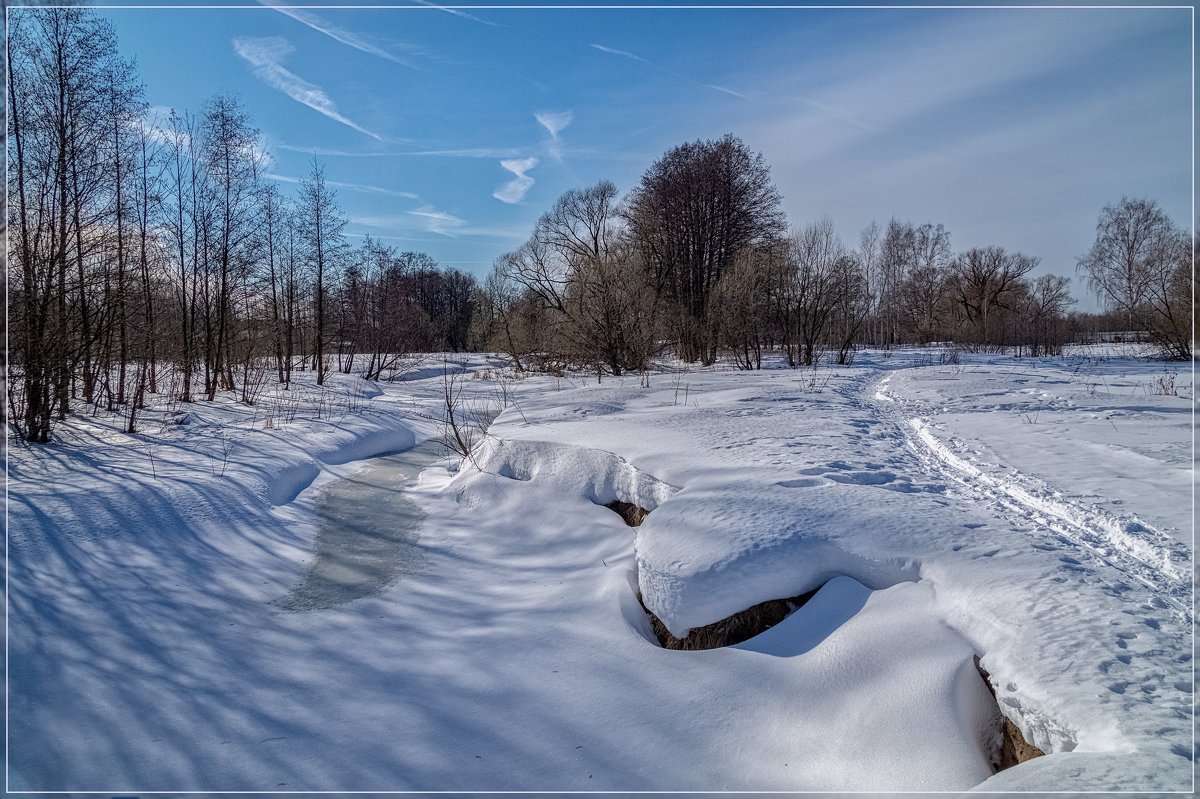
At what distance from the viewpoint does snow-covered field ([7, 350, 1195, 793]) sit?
2.53 meters

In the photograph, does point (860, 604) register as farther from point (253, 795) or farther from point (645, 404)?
point (645, 404)

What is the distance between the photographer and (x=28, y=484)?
→ 6.08 m

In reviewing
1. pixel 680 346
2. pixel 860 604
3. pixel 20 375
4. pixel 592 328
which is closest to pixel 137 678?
pixel 860 604

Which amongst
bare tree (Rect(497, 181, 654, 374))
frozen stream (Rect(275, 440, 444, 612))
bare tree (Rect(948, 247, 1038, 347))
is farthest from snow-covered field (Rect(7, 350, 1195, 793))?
bare tree (Rect(948, 247, 1038, 347))

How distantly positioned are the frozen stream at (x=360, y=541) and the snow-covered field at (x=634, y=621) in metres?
0.04

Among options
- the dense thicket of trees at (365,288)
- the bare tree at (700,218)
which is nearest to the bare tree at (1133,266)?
the dense thicket of trees at (365,288)

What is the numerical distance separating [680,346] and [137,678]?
21.0 meters

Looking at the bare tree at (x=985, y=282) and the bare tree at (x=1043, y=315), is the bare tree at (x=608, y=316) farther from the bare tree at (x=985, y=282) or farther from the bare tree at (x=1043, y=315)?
the bare tree at (x=985, y=282)

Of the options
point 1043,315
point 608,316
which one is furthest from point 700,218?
point 1043,315

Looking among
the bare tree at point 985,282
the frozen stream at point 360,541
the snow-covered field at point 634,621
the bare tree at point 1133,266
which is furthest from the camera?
the bare tree at point 985,282

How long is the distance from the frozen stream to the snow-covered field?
0.04 m

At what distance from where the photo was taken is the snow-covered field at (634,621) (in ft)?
8.29

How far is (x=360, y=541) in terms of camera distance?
5930 mm

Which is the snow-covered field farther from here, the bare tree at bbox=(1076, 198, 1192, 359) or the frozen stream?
the bare tree at bbox=(1076, 198, 1192, 359)
